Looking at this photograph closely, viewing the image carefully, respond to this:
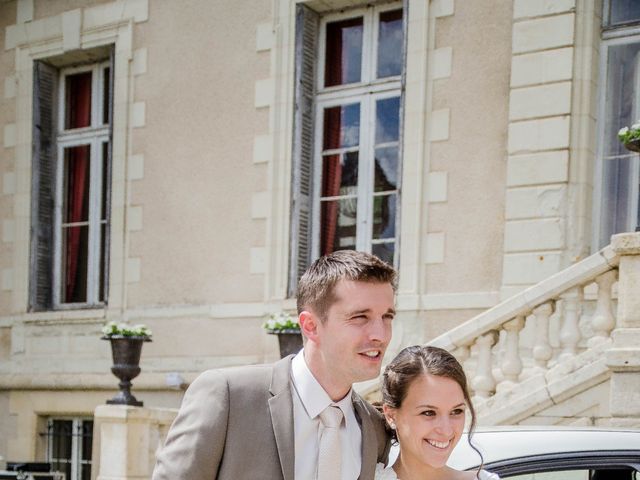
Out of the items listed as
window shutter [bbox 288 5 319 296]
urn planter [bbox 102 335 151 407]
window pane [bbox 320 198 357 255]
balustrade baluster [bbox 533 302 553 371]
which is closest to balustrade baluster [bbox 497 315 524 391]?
balustrade baluster [bbox 533 302 553 371]

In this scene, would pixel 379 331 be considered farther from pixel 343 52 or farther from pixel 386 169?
pixel 343 52

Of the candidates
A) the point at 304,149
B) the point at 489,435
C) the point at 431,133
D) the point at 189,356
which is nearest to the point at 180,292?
the point at 189,356

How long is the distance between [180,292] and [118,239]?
3.03 ft

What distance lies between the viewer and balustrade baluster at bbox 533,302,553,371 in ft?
19.2

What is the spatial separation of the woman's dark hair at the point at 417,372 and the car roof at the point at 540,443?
0.06m

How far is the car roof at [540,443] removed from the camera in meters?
2.66

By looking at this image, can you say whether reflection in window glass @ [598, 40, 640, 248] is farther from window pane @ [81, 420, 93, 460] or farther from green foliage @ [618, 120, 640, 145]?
window pane @ [81, 420, 93, 460]

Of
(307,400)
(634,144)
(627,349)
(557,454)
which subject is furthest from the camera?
(634,144)

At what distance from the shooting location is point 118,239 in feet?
30.9

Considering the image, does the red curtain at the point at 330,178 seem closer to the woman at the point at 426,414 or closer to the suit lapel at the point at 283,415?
the woman at the point at 426,414

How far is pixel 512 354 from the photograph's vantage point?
5.91 m

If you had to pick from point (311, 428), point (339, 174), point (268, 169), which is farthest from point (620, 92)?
point (311, 428)

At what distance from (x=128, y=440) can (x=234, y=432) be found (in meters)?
5.45

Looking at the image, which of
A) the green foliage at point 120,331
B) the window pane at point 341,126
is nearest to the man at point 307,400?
the green foliage at point 120,331
